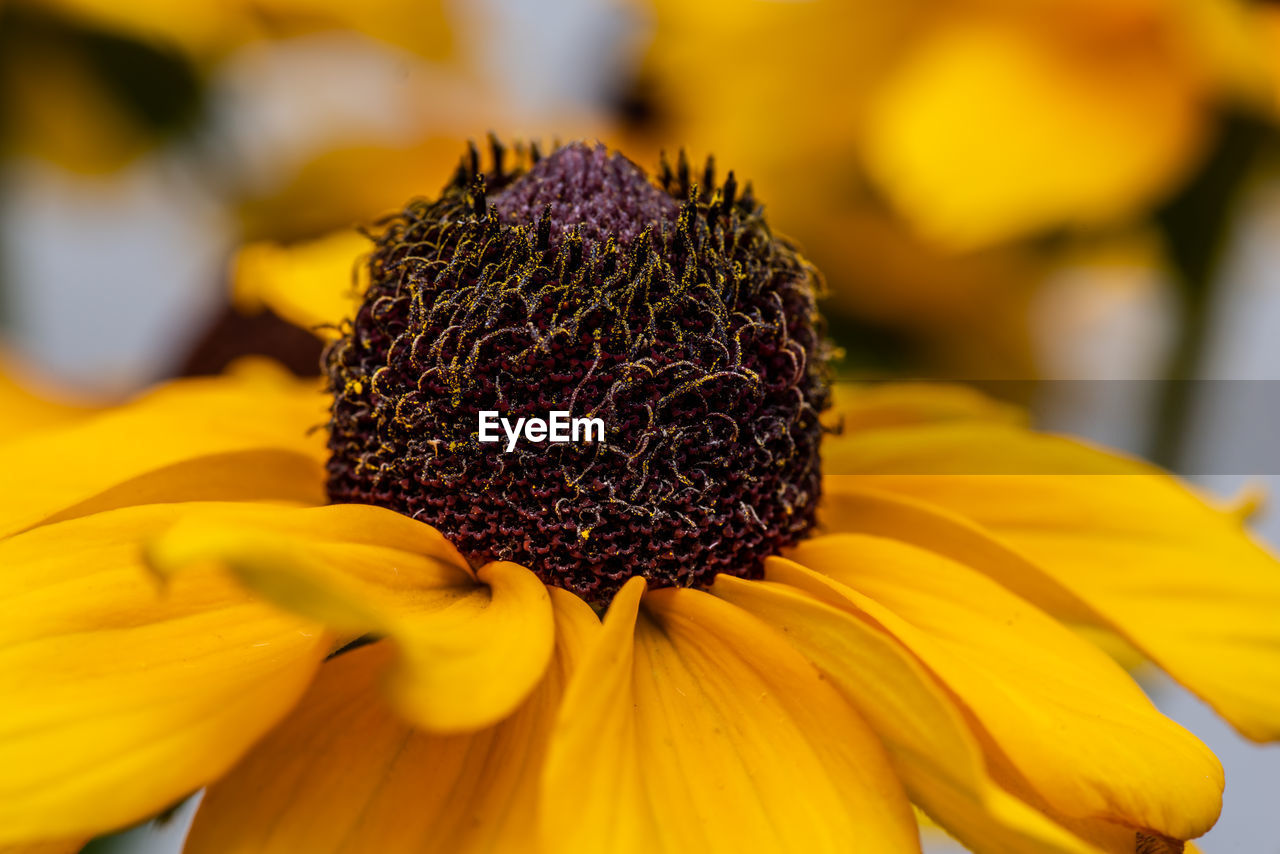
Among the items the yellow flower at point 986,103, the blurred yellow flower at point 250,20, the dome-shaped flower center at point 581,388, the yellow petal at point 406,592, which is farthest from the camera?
A: the blurred yellow flower at point 250,20

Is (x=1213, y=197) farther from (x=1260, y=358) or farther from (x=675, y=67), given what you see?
(x=675, y=67)

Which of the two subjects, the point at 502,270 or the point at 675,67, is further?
the point at 675,67

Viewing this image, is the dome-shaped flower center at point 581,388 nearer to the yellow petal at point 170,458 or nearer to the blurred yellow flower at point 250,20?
the yellow petal at point 170,458

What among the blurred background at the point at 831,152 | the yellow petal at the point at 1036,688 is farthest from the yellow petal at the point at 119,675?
the blurred background at the point at 831,152

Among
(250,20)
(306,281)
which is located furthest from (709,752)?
(250,20)

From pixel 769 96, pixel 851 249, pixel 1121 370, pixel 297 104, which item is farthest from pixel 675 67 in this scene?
pixel 1121 370

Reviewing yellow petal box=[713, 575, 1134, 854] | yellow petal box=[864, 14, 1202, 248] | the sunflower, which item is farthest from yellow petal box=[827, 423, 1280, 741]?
yellow petal box=[864, 14, 1202, 248]

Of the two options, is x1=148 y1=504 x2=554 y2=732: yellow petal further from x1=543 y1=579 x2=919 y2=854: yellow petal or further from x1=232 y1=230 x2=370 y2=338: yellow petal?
x1=232 y1=230 x2=370 y2=338: yellow petal
